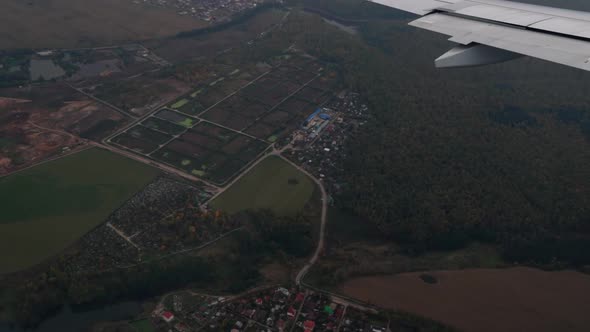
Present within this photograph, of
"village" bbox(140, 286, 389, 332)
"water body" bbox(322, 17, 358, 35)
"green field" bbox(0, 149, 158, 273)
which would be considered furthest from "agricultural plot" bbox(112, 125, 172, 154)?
"water body" bbox(322, 17, 358, 35)

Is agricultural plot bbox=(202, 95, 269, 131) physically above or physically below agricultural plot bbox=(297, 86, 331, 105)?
below

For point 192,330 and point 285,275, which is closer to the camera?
point 192,330

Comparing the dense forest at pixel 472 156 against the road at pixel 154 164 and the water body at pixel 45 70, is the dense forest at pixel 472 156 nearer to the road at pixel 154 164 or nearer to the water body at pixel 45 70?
the road at pixel 154 164

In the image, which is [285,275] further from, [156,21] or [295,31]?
[156,21]

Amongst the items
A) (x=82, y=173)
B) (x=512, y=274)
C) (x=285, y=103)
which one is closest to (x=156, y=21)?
(x=285, y=103)

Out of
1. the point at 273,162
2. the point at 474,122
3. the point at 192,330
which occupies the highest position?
the point at 474,122

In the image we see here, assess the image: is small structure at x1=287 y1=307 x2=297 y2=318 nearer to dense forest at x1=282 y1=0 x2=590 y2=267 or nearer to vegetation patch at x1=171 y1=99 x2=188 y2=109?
dense forest at x1=282 y1=0 x2=590 y2=267
